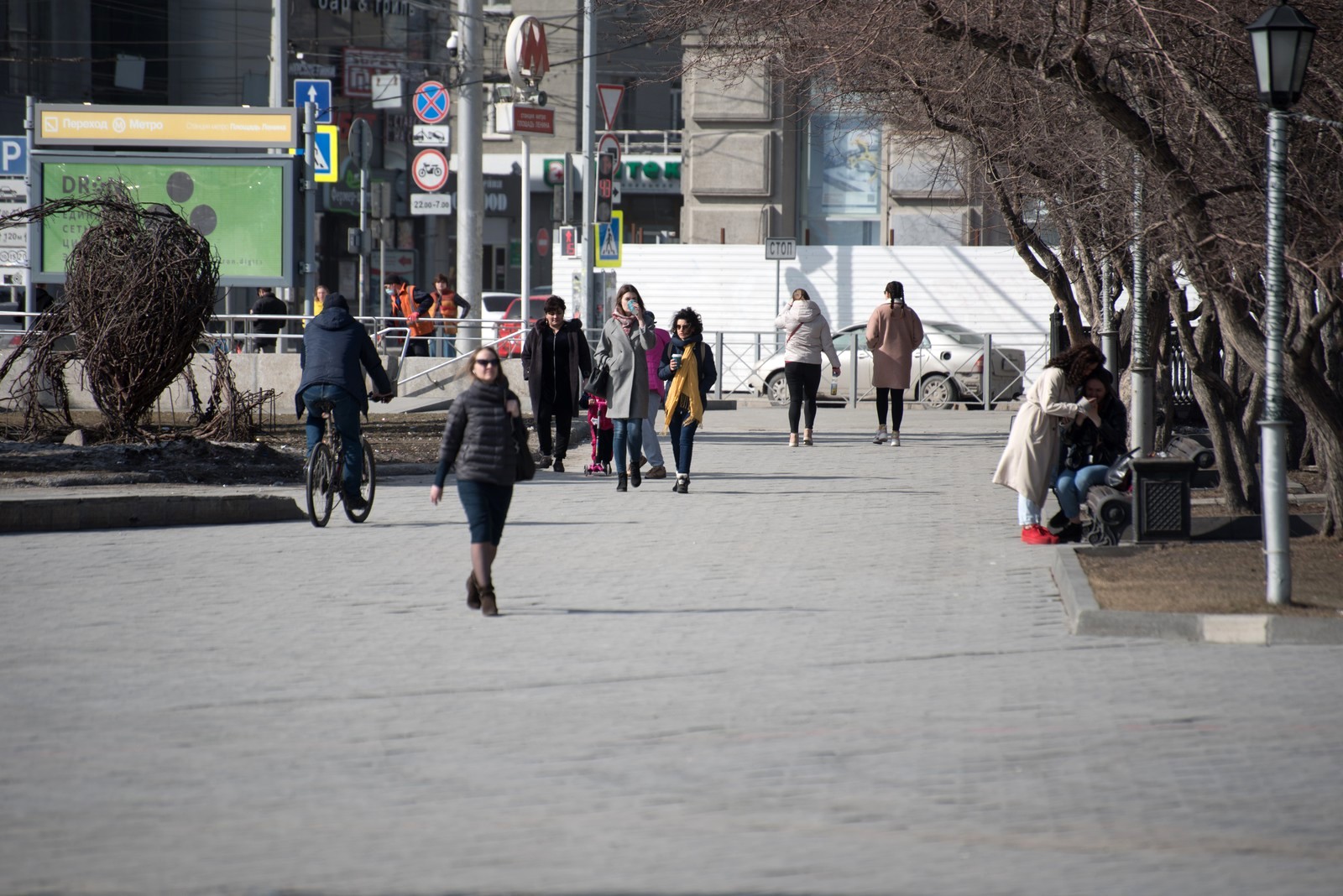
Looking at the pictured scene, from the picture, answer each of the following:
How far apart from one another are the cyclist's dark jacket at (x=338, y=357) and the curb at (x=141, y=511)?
33.5 inches

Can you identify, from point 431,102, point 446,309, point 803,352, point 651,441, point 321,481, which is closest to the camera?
point 321,481

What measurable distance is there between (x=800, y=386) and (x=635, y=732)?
1423 centimetres

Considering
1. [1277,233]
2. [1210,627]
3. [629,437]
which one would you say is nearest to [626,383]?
[629,437]

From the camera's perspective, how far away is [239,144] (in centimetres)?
2388

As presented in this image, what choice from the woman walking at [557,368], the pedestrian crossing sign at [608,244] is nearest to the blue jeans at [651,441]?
the woman walking at [557,368]

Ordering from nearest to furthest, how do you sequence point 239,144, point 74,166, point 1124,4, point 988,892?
point 988,892
point 1124,4
point 74,166
point 239,144

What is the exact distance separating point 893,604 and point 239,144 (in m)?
16.8

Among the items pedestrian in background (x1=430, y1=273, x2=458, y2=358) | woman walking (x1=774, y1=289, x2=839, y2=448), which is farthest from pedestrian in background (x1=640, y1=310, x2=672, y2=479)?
pedestrian in background (x1=430, y1=273, x2=458, y2=358)

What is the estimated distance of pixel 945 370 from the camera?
A: 28.6 metres

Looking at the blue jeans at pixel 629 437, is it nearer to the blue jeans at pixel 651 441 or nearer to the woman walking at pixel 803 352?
the blue jeans at pixel 651 441

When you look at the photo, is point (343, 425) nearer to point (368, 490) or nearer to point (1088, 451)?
point (368, 490)

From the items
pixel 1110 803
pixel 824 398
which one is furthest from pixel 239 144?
pixel 1110 803

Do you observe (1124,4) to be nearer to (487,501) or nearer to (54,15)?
(487,501)

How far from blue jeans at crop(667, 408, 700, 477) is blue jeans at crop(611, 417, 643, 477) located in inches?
13.8
